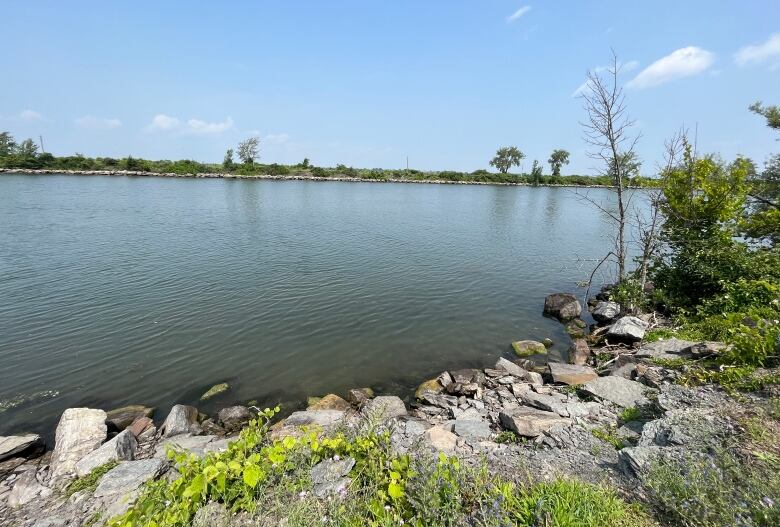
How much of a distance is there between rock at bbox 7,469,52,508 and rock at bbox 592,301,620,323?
18946 mm

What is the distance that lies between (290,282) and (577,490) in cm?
1656

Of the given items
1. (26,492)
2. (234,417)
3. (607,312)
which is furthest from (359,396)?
(607,312)

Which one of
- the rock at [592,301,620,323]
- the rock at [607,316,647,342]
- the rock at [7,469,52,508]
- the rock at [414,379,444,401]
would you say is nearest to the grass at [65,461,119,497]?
the rock at [7,469,52,508]

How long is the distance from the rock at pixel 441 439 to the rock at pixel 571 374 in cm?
499

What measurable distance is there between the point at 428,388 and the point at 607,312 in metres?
10.2

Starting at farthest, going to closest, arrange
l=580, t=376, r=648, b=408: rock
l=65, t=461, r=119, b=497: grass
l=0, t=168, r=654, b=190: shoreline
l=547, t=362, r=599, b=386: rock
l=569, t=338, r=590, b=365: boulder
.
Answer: l=0, t=168, r=654, b=190: shoreline, l=569, t=338, r=590, b=365: boulder, l=547, t=362, r=599, b=386: rock, l=580, t=376, r=648, b=408: rock, l=65, t=461, r=119, b=497: grass

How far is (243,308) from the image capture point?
1522 cm

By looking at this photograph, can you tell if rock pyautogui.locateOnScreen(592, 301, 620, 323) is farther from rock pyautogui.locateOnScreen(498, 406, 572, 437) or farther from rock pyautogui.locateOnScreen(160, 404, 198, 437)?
rock pyautogui.locateOnScreen(160, 404, 198, 437)

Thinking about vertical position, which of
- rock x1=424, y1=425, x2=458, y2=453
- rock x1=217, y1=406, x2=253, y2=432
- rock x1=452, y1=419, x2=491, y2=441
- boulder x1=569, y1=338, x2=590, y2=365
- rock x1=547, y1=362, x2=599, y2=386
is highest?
rock x1=424, y1=425, x2=458, y2=453

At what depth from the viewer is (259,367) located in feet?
38.0

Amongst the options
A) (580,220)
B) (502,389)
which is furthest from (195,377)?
(580,220)

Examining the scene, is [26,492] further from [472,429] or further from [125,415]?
[472,429]

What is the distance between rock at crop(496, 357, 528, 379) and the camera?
1134 centimetres

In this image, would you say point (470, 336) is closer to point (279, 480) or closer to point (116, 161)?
point (279, 480)
